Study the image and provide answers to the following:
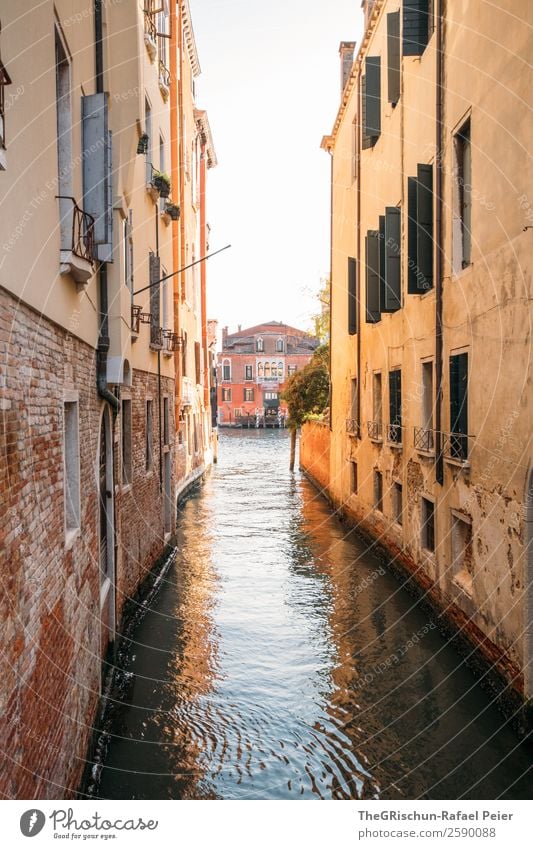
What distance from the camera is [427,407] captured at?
10.3 metres

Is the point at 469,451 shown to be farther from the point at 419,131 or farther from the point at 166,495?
the point at 166,495

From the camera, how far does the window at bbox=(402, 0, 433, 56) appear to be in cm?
996

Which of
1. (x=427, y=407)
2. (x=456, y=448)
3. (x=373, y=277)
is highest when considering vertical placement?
(x=373, y=277)

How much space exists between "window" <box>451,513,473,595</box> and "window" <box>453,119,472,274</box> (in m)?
2.98

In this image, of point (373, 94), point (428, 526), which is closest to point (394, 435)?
point (428, 526)

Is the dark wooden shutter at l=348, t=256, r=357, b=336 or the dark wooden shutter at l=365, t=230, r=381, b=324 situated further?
the dark wooden shutter at l=348, t=256, r=357, b=336

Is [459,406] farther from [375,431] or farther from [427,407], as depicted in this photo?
[375,431]

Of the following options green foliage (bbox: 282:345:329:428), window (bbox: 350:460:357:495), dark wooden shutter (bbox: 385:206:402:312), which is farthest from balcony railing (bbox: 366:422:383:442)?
green foliage (bbox: 282:345:329:428)

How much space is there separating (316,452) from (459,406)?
1672 cm

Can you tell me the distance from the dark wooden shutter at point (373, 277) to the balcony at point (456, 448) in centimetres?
425

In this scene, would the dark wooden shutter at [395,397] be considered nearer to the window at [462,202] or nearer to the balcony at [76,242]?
the window at [462,202]

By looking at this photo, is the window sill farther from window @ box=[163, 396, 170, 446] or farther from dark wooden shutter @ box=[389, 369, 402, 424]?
window @ box=[163, 396, 170, 446]

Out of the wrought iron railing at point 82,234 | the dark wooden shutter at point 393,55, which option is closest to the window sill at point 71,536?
the wrought iron railing at point 82,234
